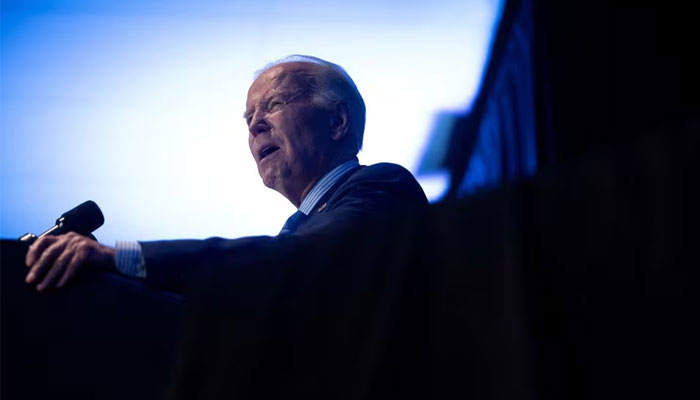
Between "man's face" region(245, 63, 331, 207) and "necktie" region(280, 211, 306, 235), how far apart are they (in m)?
0.17

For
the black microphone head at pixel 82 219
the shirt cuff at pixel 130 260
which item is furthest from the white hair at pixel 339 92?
the shirt cuff at pixel 130 260

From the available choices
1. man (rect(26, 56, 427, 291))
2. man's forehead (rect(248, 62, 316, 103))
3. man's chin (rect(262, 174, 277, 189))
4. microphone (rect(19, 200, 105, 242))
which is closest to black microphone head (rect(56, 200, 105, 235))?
microphone (rect(19, 200, 105, 242))

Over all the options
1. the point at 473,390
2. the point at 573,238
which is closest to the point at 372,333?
the point at 473,390

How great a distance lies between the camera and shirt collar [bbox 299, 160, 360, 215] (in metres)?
1.71

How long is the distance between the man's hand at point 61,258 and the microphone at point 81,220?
0.22m

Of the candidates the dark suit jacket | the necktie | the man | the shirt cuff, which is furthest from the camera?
the necktie

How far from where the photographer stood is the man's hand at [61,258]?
2.58 feet

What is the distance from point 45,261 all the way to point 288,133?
1.11 meters

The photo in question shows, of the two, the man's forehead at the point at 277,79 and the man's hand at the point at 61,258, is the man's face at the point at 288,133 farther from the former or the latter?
the man's hand at the point at 61,258

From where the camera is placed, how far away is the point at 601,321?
0.55m

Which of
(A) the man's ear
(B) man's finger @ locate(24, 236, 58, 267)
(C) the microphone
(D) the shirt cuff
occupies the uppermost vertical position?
(A) the man's ear

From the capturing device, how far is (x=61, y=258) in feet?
2.62

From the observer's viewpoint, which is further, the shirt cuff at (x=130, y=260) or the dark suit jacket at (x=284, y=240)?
the shirt cuff at (x=130, y=260)

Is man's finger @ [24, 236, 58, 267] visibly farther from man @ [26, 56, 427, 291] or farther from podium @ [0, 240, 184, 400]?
man @ [26, 56, 427, 291]
